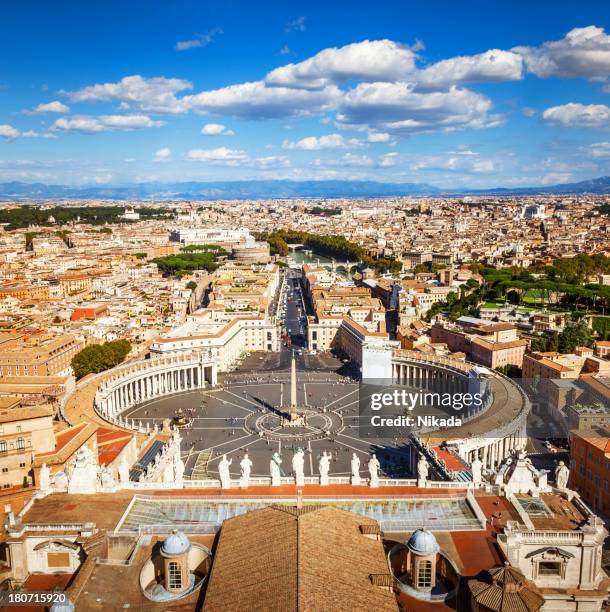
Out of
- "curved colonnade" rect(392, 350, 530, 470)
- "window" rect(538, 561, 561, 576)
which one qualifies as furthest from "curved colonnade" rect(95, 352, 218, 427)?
"window" rect(538, 561, 561, 576)

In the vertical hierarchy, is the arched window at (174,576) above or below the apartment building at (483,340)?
above

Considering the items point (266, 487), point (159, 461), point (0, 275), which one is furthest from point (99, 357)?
point (0, 275)

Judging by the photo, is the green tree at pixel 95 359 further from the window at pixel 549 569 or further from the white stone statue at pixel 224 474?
the window at pixel 549 569

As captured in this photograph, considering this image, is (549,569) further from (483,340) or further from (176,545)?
(483,340)

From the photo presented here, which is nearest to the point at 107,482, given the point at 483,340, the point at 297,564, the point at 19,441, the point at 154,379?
the point at 297,564

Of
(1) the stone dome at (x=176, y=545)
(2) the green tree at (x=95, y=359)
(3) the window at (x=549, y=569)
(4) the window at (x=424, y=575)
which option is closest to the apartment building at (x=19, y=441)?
(1) the stone dome at (x=176, y=545)

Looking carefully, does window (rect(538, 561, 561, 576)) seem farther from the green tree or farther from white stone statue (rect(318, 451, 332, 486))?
the green tree
